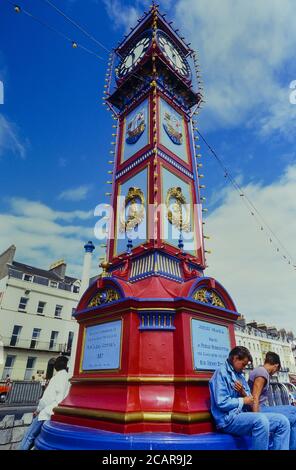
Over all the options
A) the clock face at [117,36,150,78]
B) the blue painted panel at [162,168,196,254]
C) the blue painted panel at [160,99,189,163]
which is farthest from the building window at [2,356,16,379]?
the clock face at [117,36,150,78]

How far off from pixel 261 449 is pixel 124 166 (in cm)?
850

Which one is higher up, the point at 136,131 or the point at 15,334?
the point at 136,131

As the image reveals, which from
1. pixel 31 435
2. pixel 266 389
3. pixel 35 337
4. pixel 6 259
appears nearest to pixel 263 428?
pixel 266 389

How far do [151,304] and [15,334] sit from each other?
2776 cm

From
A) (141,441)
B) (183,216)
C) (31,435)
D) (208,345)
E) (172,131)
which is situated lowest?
(31,435)

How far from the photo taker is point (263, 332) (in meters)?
51.1

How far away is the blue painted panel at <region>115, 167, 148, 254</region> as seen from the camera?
825 centimetres

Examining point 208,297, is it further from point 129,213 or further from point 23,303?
point 23,303

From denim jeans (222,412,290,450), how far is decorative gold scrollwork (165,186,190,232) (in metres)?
5.44

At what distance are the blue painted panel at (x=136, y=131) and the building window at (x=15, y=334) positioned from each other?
25.3 metres

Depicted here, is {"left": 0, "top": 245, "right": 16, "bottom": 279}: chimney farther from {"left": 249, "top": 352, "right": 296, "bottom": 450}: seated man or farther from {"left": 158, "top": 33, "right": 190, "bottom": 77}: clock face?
{"left": 249, "top": 352, "right": 296, "bottom": 450}: seated man

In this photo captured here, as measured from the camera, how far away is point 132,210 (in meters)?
8.82
